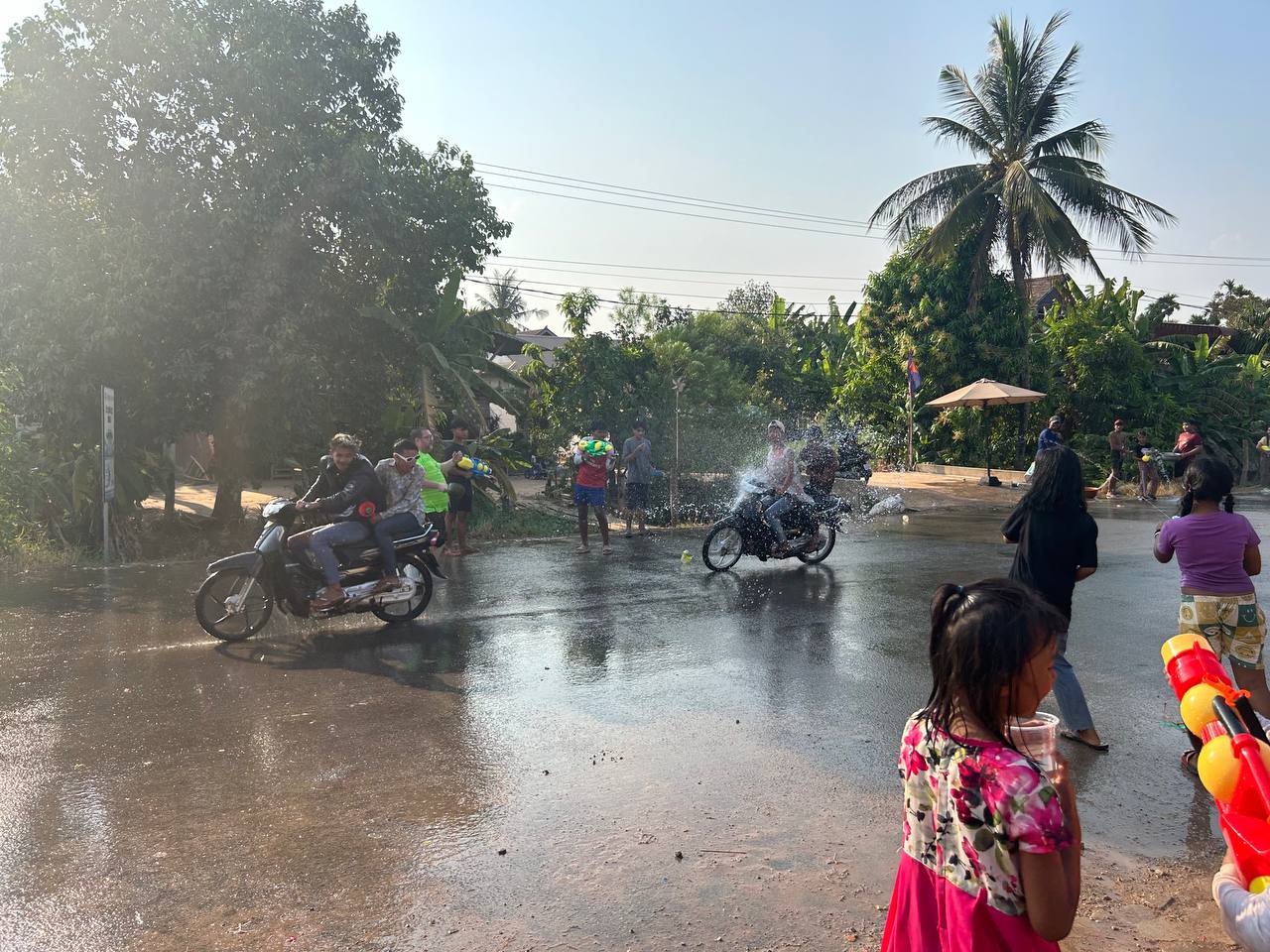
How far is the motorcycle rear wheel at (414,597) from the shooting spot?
28.2ft

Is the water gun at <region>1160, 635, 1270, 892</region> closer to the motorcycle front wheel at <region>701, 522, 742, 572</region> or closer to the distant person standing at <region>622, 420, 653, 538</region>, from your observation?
the motorcycle front wheel at <region>701, 522, 742, 572</region>

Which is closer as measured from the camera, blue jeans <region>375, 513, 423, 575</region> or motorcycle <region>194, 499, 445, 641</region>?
motorcycle <region>194, 499, 445, 641</region>

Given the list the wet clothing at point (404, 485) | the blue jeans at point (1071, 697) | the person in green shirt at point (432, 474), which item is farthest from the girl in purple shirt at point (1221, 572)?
the person in green shirt at point (432, 474)

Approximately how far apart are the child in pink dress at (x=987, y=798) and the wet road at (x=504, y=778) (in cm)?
156

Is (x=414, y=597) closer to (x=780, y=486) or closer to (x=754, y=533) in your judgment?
(x=754, y=533)

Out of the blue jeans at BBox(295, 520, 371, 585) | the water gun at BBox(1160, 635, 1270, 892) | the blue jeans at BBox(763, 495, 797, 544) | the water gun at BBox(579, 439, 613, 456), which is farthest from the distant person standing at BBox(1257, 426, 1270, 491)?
the water gun at BBox(1160, 635, 1270, 892)

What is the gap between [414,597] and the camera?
28.7 feet

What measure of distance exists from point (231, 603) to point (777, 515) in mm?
6056

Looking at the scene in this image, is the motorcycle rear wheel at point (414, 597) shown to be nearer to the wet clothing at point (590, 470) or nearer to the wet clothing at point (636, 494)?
the wet clothing at point (590, 470)

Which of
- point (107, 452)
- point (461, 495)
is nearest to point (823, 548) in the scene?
point (461, 495)

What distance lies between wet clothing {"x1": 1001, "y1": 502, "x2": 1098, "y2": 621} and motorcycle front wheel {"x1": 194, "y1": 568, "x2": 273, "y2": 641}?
577 cm

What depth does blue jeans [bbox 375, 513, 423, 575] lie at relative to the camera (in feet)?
27.2

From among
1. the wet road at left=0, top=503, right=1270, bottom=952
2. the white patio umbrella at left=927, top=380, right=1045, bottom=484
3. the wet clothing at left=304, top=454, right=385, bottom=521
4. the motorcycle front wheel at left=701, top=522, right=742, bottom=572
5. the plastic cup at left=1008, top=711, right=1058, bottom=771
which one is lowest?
the wet road at left=0, top=503, right=1270, bottom=952

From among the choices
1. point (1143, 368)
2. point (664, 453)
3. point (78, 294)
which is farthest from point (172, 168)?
point (1143, 368)
